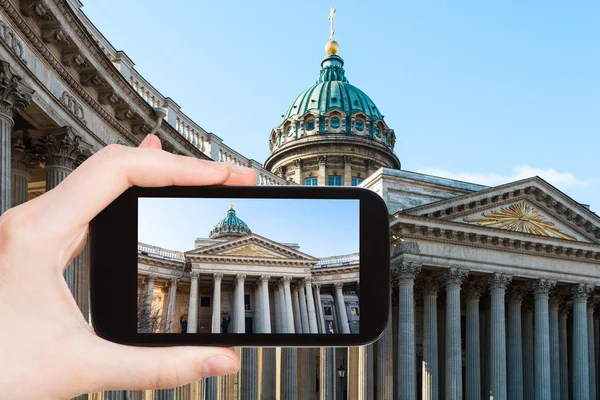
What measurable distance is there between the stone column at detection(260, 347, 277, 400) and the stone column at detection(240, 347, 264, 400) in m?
0.88

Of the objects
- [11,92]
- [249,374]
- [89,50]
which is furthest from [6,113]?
[249,374]

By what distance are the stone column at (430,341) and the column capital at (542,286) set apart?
7.29 m

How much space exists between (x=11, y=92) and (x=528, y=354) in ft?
140

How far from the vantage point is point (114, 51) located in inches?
1164

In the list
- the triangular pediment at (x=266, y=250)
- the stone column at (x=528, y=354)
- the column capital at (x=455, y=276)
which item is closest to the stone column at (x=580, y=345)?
the stone column at (x=528, y=354)

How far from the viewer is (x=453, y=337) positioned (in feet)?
150

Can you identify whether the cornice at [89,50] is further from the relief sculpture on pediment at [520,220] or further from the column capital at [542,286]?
the column capital at [542,286]

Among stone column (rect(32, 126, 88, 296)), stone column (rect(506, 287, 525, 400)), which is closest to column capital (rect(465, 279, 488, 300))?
stone column (rect(506, 287, 525, 400))

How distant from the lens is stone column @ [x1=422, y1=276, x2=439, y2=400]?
45688mm

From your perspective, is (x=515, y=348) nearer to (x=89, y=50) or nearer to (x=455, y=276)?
(x=455, y=276)

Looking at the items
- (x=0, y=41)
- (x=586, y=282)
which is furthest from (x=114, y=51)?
(x=586, y=282)

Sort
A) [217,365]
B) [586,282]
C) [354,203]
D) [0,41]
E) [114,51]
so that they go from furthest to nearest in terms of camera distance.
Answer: [586,282] < [114,51] < [0,41] < [354,203] < [217,365]

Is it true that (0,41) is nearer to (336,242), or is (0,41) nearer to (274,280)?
(274,280)

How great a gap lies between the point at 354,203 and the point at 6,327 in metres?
2.11
